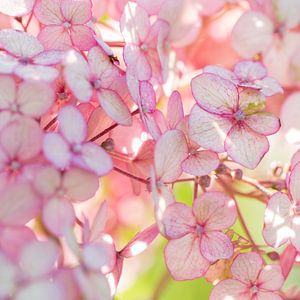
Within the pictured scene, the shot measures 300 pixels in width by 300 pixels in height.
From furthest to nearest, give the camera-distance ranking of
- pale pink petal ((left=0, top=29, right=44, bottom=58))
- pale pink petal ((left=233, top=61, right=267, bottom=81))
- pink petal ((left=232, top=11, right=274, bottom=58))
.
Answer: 1. pink petal ((left=232, top=11, right=274, bottom=58))
2. pale pink petal ((left=233, top=61, right=267, bottom=81))
3. pale pink petal ((left=0, top=29, right=44, bottom=58))

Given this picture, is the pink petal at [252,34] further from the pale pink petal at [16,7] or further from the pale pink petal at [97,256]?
the pale pink petal at [97,256]

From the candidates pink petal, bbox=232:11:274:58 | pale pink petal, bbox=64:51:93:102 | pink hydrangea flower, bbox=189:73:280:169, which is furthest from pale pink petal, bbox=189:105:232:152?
pink petal, bbox=232:11:274:58

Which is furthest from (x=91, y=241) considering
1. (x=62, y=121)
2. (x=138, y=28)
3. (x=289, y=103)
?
(x=289, y=103)

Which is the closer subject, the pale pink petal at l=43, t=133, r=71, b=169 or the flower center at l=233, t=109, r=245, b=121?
the pale pink petal at l=43, t=133, r=71, b=169

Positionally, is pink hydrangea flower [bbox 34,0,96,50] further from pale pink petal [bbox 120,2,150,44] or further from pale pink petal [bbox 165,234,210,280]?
pale pink petal [bbox 165,234,210,280]

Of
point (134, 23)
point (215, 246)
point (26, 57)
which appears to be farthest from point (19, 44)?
point (215, 246)

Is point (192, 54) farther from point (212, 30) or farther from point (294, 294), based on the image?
point (294, 294)

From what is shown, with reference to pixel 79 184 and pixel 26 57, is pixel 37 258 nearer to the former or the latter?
pixel 79 184
